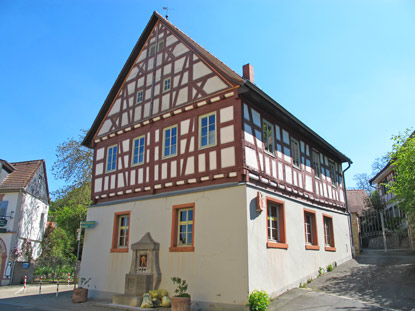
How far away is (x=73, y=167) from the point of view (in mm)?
28047

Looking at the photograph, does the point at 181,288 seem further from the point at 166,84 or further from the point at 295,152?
the point at 166,84

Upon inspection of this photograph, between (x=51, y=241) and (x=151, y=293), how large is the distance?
69.1ft

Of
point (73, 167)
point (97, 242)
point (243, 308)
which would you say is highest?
point (73, 167)

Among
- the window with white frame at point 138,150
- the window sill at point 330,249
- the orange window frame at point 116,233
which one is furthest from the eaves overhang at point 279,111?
the orange window frame at point 116,233

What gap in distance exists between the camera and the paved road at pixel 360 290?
10.2 m

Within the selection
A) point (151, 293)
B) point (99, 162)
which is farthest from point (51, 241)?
point (151, 293)

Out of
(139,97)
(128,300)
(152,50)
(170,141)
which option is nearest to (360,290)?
(128,300)

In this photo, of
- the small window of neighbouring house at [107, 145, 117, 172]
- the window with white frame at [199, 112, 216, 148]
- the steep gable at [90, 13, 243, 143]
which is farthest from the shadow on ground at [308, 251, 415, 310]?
the small window of neighbouring house at [107, 145, 117, 172]

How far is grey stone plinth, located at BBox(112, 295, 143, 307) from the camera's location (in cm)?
1207

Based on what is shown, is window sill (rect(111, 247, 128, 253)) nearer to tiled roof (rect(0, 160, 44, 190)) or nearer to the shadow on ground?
the shadow on ground

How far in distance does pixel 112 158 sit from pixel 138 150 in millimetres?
2015

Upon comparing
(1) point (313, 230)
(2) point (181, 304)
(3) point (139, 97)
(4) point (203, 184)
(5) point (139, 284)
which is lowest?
(2) point (181, 304)

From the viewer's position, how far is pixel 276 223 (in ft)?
42.4

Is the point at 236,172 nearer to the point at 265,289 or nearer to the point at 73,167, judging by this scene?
the point at 265,289
